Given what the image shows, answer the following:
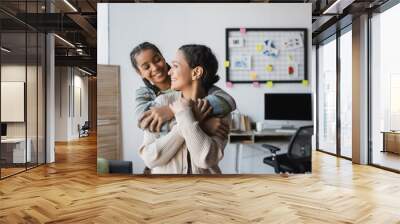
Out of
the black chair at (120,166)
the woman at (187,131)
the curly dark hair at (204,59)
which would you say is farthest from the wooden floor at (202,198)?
the curly dark hair at (204,59)

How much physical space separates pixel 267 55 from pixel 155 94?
1.70 m

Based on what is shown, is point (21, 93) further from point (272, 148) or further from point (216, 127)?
point (272, 148)

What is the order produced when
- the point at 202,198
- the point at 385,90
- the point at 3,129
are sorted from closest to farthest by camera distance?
the point at 202,198
the point at 3,129
the point at 385,90

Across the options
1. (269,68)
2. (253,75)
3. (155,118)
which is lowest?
(155,118)

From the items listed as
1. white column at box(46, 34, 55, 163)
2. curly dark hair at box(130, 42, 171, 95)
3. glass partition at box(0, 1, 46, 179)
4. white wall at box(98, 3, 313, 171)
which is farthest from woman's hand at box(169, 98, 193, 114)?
white column at box(46, 34, 55, 163)

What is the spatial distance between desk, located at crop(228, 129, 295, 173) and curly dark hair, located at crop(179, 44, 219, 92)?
0.81 m

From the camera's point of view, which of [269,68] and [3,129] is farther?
[3,129]

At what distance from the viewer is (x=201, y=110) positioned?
518 cm

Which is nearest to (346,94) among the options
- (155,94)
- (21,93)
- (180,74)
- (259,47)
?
(259,47)

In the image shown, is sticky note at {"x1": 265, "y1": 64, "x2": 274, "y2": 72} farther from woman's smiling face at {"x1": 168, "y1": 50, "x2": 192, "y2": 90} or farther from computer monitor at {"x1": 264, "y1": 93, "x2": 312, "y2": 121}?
woman's smiling face at {"x1": 168, "y1": 50, "x2": 192, "y2": 90}

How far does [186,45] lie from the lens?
5.34m

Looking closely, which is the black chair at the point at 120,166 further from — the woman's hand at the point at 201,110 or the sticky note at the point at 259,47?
the sticky note at the point at 259,47

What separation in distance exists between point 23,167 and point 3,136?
843 mm

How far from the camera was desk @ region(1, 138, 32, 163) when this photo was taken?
5867 millimetres
